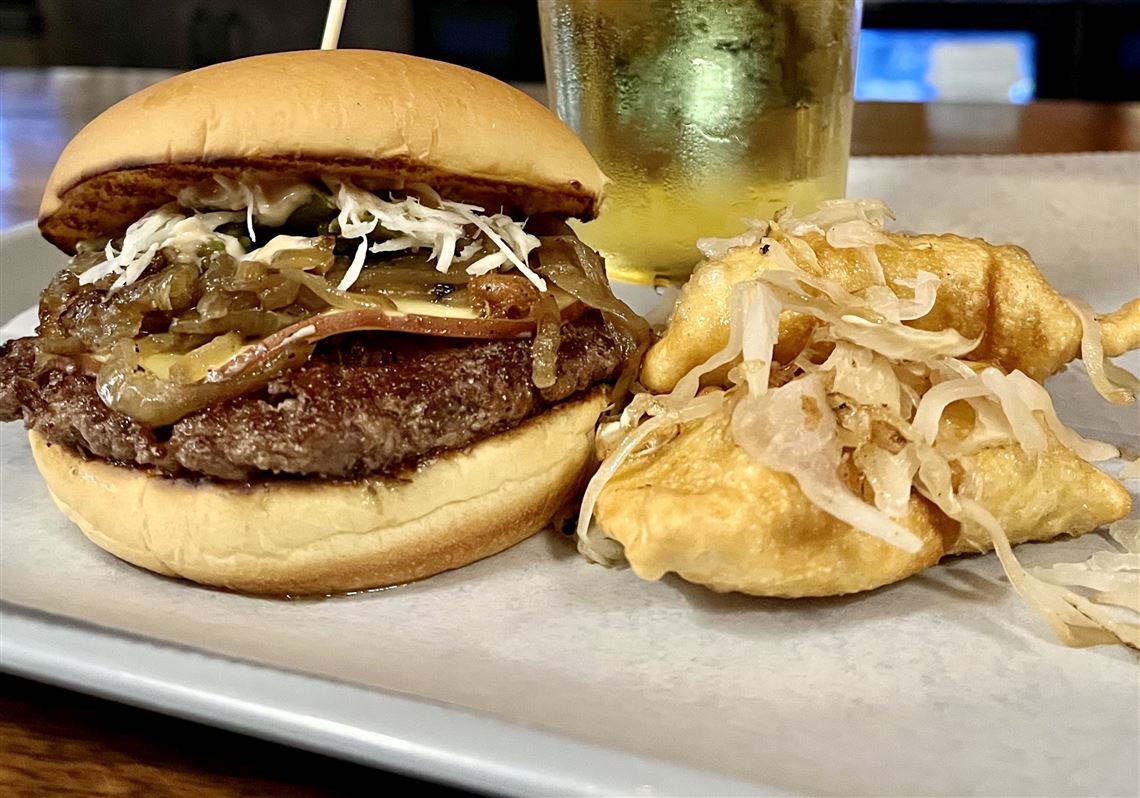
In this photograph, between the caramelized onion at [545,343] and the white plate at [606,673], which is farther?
the caramelized onion at [545,343]

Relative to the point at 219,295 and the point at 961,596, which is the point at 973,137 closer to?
the point at 961,596

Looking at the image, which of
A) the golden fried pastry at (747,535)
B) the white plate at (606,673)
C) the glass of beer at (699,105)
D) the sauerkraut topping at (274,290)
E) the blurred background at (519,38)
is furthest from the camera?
the blurred background at (519,38)

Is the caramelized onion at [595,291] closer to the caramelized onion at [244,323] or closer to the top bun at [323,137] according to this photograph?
the top bun at [323,137]

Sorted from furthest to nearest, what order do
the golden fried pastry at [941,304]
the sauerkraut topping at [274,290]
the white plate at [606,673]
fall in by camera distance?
the golden fried pastry at [941,304]
the sauerkraut topping at [274,290]
the white plate at [606,673]

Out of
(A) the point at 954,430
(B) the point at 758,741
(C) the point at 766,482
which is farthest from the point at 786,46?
(B) the point at 758,741

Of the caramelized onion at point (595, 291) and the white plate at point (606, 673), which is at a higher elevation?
the caramelized onion at point (595, 291)

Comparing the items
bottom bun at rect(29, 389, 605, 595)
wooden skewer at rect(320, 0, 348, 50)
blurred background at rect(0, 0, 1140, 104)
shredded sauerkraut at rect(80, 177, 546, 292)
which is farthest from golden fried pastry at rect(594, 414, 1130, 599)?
blurred background at rect(0, 0, 1140, 104)

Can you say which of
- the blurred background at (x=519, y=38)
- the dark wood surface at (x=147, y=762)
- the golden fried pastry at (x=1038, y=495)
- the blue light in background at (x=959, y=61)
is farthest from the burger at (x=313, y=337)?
the blue light in background at (x=959, y=61)
